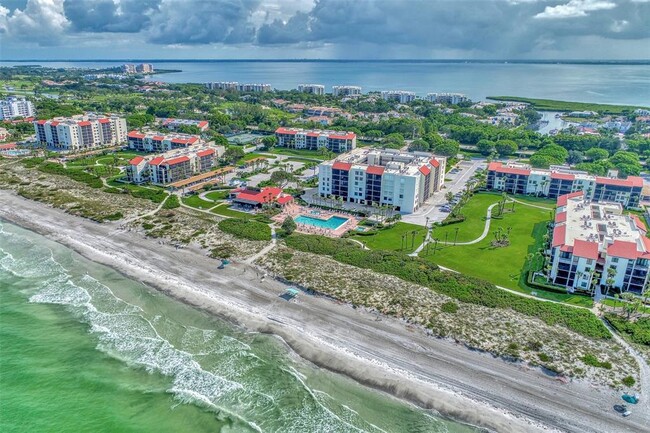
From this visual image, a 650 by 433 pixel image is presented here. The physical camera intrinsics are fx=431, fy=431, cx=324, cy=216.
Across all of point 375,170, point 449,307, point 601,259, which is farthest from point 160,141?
point 601,259

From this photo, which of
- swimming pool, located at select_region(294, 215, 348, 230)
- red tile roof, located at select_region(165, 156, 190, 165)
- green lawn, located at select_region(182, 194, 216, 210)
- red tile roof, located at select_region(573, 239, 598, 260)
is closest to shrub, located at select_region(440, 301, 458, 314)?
red tile roof, located at select_region(573, 239, 598, 260)

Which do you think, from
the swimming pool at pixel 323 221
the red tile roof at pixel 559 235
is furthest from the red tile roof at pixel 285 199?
the red tile roof at pixel 559 235

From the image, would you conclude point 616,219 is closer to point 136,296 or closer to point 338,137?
point 136,296

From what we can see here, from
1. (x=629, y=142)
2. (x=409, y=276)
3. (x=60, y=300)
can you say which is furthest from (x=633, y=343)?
(x=629, y=142)

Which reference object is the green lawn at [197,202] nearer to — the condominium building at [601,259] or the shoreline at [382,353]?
the shoreline at [382,353]

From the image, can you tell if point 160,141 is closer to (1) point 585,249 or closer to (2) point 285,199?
(2) point 285,199

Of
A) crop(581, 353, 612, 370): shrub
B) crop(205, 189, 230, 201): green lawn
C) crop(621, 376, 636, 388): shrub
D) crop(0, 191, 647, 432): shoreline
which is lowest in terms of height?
crop(0, 191, 647, 432): shoreline

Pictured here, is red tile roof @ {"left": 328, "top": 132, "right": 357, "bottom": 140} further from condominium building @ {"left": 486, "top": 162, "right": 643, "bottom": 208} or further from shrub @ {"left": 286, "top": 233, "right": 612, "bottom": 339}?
shrub @ {"left": 286, "top": 233, "right": 612, "bottom": 339}
